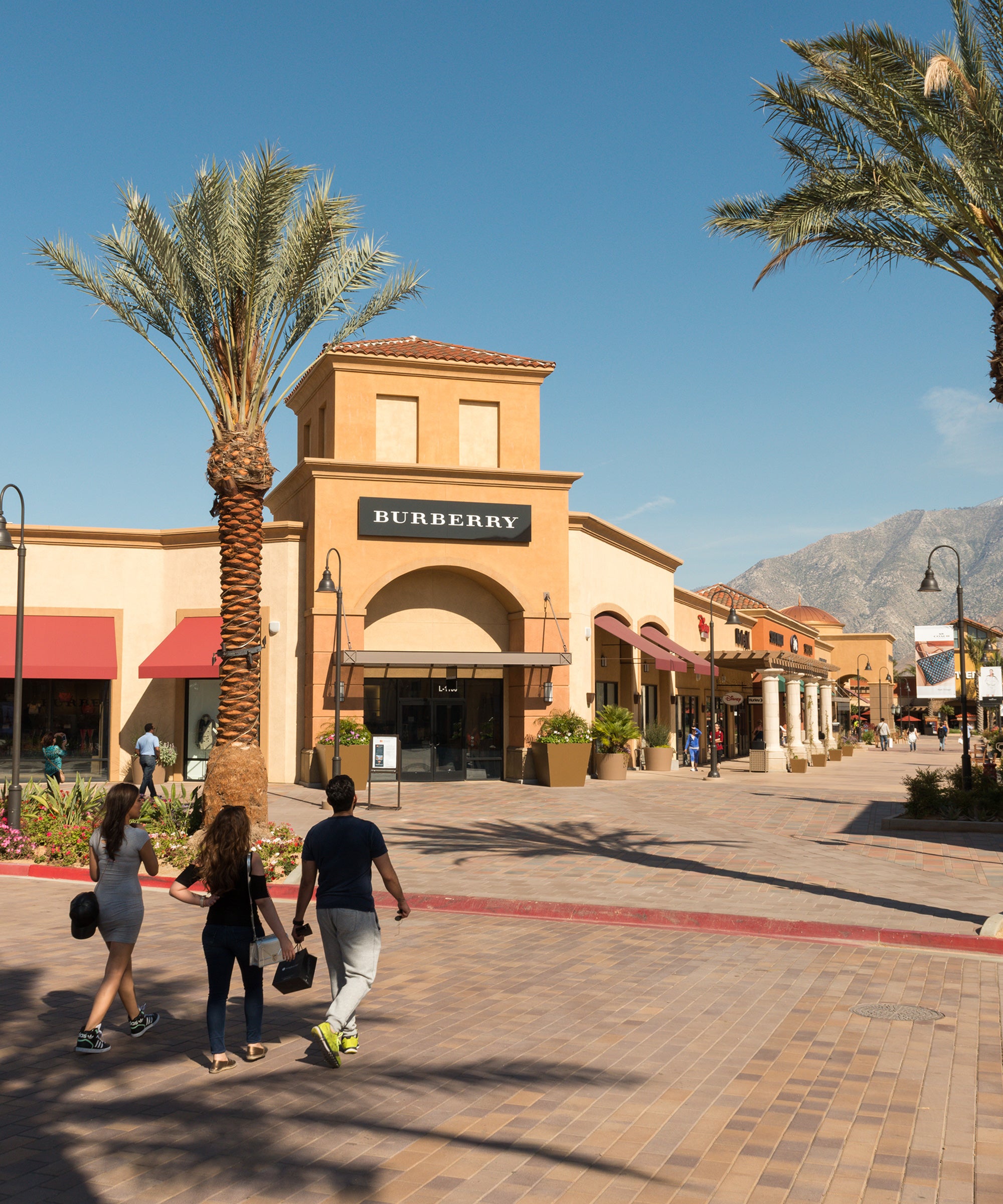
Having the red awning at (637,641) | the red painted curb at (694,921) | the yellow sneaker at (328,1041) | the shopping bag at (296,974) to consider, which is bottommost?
the red painted curb at (694,921)

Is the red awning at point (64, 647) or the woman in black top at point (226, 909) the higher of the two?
the red awning at point (64, 647)

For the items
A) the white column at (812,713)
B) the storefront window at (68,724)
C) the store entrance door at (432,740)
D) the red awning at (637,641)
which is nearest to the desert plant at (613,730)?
the red awning at (637,641)

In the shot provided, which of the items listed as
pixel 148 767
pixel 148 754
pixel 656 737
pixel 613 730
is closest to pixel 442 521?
pixel 613 730

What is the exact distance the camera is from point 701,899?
12969mm

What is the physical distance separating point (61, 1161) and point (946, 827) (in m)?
17.7

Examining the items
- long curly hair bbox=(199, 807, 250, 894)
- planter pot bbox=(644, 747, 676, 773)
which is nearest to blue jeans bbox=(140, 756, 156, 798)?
planter pot bbox=(644, 747, 676, 773)

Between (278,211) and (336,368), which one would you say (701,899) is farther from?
(336,368)

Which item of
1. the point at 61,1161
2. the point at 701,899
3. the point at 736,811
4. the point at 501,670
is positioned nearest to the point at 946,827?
the point at 736,811

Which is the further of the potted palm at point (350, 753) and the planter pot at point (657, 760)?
the planter pot at point (657, 760)

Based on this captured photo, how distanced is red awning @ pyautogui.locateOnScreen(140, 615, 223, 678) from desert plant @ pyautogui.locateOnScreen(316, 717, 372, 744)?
335 centimetres

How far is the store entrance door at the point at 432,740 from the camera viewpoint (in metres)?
29.4

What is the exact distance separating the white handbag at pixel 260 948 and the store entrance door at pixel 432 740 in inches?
888

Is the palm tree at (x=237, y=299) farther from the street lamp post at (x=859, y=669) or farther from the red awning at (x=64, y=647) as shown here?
the street lamp post at (x=859, y=669)

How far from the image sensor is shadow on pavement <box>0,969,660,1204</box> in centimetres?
514
